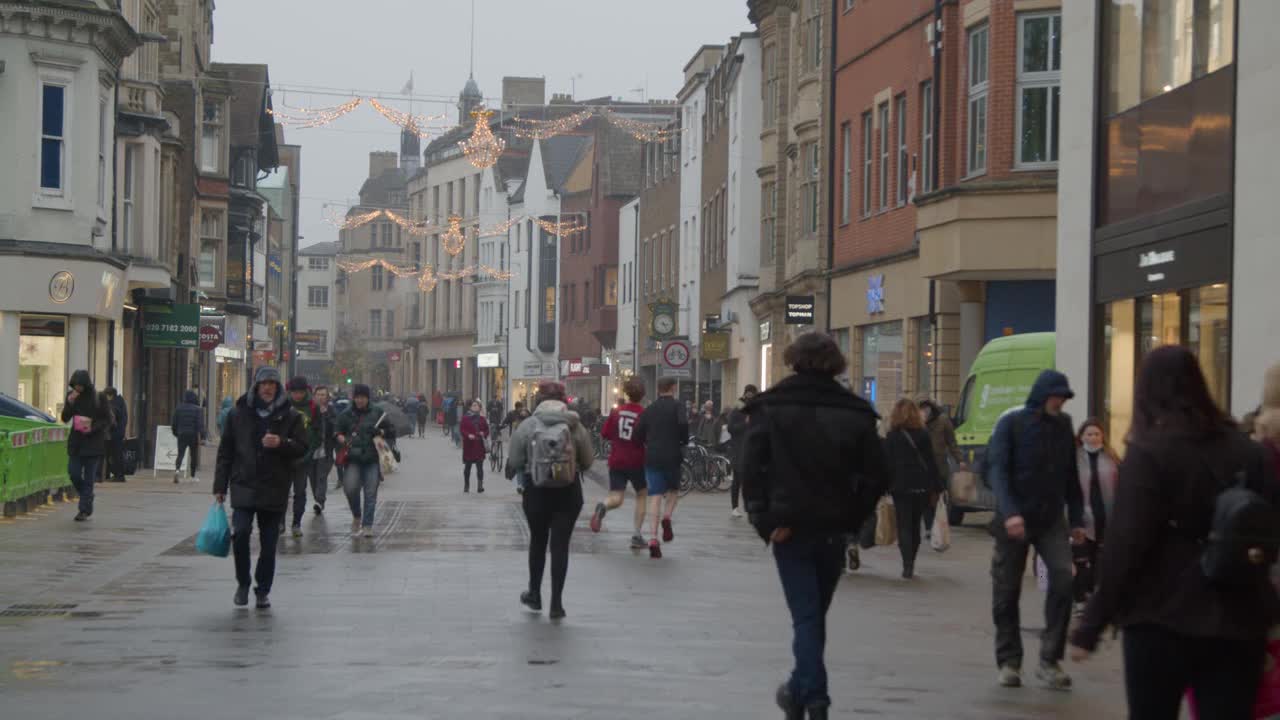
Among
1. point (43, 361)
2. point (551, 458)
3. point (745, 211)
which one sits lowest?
point (551, 458)

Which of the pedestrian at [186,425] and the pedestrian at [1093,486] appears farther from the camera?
the pedestrian at [186,425]

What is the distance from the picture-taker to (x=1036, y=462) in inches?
410

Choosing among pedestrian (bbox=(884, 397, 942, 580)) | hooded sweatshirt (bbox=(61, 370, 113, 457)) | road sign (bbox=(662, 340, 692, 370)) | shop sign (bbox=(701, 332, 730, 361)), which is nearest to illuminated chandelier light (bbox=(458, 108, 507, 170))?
shop sign (bbox=(701, 332, 730, 361))

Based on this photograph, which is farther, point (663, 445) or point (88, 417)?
point (88, 417)

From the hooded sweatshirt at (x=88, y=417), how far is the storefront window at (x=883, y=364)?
47.5ft

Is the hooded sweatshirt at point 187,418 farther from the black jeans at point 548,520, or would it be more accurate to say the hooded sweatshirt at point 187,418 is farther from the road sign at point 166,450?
the black jeans at point 548,520

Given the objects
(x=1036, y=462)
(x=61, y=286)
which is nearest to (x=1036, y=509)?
(x=1036, y=462)

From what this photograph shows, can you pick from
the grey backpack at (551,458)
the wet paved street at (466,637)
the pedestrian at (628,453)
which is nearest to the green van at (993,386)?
the wet paved street at (466,637)

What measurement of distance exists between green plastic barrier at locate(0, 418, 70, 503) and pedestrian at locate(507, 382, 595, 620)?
1124 cm

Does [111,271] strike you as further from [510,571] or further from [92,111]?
[510,571]

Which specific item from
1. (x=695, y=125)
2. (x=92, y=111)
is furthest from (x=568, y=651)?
(x=695, y=125)

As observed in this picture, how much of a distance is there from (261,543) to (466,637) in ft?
7.95

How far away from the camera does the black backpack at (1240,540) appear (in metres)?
5.45

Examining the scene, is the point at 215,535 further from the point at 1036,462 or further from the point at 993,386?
the point at 993,386
